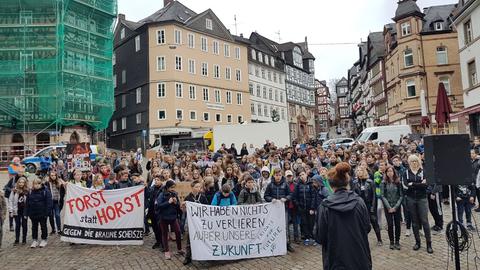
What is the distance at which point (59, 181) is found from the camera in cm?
1066

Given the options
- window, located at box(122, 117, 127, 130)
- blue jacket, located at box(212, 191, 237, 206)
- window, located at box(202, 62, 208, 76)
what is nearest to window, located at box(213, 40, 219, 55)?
window, located at box(202, 62, 208, 76)

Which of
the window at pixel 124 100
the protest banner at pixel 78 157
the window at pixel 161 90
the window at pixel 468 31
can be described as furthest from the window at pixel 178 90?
the protest banner at pixel 78 157

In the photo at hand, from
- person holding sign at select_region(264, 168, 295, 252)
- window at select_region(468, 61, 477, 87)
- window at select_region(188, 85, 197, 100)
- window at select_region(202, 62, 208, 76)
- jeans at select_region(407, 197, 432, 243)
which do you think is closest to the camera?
jeans at select_region(407, 197, 432, 243)

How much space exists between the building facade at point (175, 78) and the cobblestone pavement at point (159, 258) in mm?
35800

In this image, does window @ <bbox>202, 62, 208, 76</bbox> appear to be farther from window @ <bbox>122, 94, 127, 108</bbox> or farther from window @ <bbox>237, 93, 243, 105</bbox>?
window @ <bbox>122, 94, 127, 108</bbox>

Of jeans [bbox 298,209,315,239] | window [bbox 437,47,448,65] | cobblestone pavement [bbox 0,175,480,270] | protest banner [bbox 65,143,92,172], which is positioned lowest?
A: cobblestone pavement [bbox 0,175,480,270]

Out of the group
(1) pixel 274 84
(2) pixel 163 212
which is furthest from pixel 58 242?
(1) pixel 274 84

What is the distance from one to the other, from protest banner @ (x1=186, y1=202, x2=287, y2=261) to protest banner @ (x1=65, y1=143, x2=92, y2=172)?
31.7ft

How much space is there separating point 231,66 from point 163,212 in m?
48.3

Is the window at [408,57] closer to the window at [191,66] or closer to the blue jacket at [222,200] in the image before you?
the window at [191,66]

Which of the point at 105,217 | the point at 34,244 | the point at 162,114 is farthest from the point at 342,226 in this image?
the point at 162,114

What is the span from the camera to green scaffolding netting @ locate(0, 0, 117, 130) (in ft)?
119

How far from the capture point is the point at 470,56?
28.0 metres

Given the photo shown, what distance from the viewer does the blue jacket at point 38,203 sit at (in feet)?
31.3
